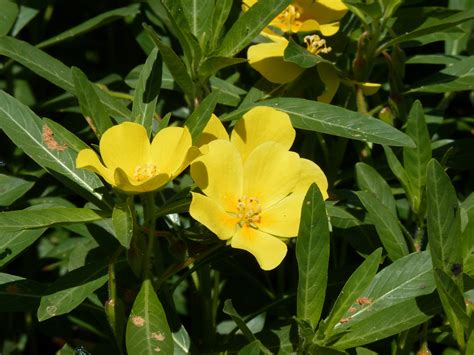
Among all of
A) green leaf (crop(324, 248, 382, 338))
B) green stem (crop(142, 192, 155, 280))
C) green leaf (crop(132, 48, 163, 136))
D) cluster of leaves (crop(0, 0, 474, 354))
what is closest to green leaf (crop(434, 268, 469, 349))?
cluster of leaves (crop(0, 0, 474, 354))

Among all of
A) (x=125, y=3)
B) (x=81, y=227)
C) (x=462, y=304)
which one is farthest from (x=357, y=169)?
(x=125, y=3)

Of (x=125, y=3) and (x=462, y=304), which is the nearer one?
(x=462, y=304)

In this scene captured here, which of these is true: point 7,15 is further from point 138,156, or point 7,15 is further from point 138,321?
point 138,321

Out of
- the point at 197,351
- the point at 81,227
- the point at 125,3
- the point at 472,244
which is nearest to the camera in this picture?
the point at 472,244

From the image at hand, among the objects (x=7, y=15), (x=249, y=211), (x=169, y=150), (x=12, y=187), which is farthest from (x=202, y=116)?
(x=7, y=15)

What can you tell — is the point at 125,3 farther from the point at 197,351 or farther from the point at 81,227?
the point at 197,351

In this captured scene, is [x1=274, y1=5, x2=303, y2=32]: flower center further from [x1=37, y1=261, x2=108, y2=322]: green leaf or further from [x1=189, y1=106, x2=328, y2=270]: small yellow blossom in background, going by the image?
[x1=37, y1=261, x2=108, y2=322]: green leaf

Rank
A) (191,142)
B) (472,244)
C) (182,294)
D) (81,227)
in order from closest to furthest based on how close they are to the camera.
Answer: (191,142) → (472,244) → (81,227) → (182,294)
